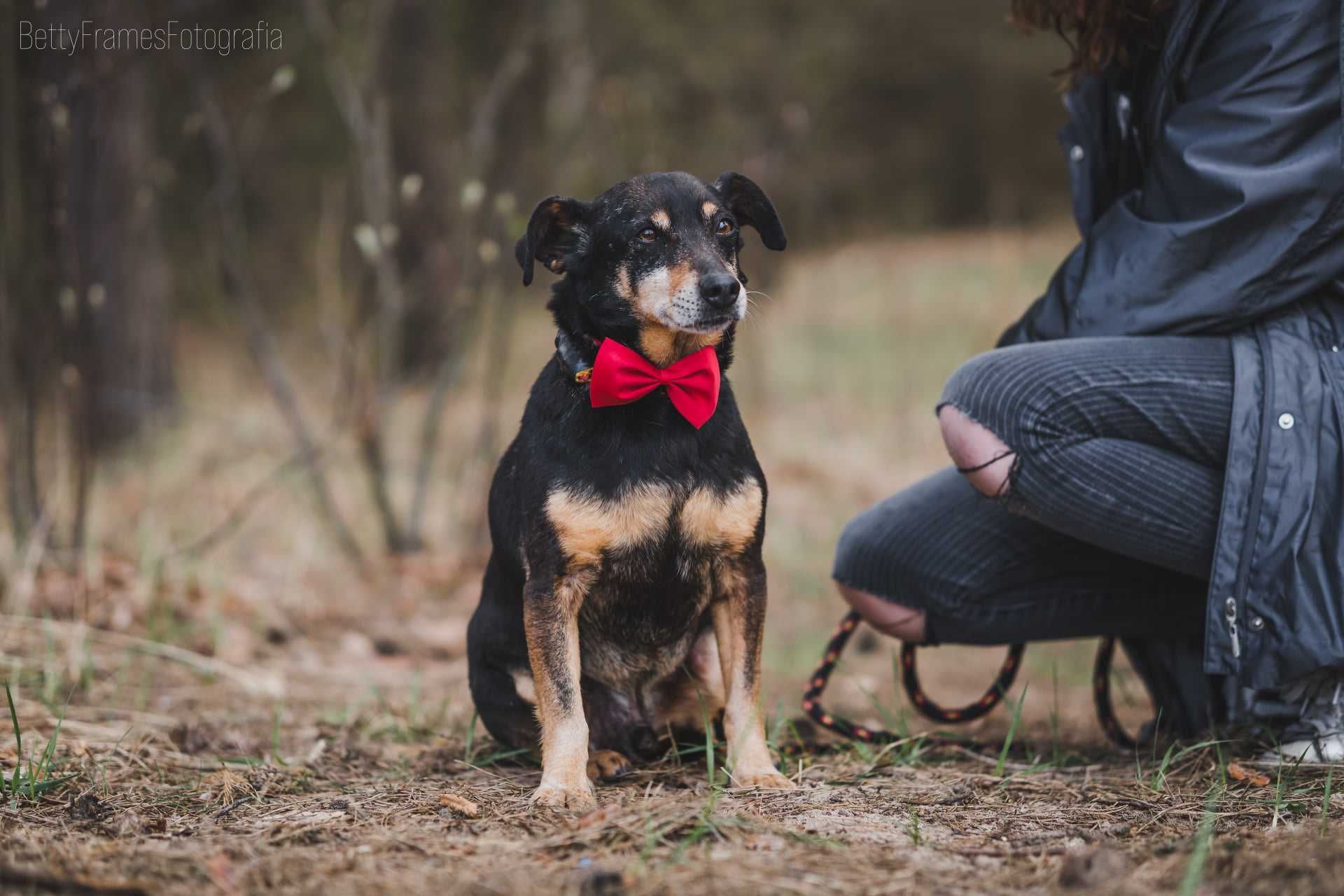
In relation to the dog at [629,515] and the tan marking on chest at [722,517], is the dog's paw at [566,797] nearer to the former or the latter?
the dog at [629,515]

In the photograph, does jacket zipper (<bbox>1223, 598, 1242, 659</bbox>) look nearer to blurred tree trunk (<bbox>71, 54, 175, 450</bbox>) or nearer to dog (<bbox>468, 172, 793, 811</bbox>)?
dog (<bbox>468, 172, 793, 811</bbox>)

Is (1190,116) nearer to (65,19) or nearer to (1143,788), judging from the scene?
(1143,788)

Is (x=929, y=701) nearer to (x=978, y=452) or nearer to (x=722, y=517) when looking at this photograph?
(x=978, y=452)

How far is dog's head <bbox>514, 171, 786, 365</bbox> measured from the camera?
2715 millimetres

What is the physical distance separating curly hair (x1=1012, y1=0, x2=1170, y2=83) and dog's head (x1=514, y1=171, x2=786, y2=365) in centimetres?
112

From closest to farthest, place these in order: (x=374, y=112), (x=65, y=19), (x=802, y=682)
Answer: (x=65, y=19) < (x=802, y=682) < (x=374, y=112)

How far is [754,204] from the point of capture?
3127 millimetres

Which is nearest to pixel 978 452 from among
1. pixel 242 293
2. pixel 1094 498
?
pixel 1094 498

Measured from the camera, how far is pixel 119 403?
24.2 feet

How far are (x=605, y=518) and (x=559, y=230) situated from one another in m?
0.83

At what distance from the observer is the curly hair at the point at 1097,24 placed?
122 inches

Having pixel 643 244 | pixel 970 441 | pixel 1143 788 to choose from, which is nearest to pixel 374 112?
pixel 643 244

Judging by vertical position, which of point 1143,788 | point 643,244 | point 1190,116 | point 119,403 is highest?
point 1190,116

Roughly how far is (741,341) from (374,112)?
360 cm
